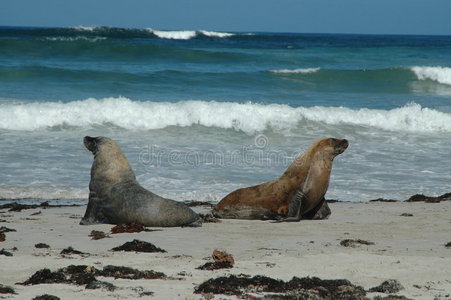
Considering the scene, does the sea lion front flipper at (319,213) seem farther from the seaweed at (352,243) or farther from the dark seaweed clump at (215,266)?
the dark seaweed clump at (215,266)

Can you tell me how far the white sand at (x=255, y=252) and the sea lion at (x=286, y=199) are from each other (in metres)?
0.27

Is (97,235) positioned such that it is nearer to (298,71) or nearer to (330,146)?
(330,146)

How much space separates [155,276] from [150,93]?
19608mm

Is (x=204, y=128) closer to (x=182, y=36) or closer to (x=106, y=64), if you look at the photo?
(x=106, y=64)

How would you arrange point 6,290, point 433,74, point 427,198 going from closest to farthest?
point 6,290
point 427,198
point 433,74

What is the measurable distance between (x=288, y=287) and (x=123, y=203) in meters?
3.56

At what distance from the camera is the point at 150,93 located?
24.7 m

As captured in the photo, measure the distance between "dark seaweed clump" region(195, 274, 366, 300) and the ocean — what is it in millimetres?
5740

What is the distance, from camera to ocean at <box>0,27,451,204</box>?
40.0ft

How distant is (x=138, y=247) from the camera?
6.54m

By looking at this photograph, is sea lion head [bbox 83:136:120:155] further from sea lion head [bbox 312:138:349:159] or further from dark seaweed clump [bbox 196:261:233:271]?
dark seaweed clump [bbox 196:261:233:271]

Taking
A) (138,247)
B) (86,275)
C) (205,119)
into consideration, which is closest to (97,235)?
(138,247)

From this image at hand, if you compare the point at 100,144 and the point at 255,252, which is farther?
the point at 100,144

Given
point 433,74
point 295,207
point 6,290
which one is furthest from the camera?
point 433,74
